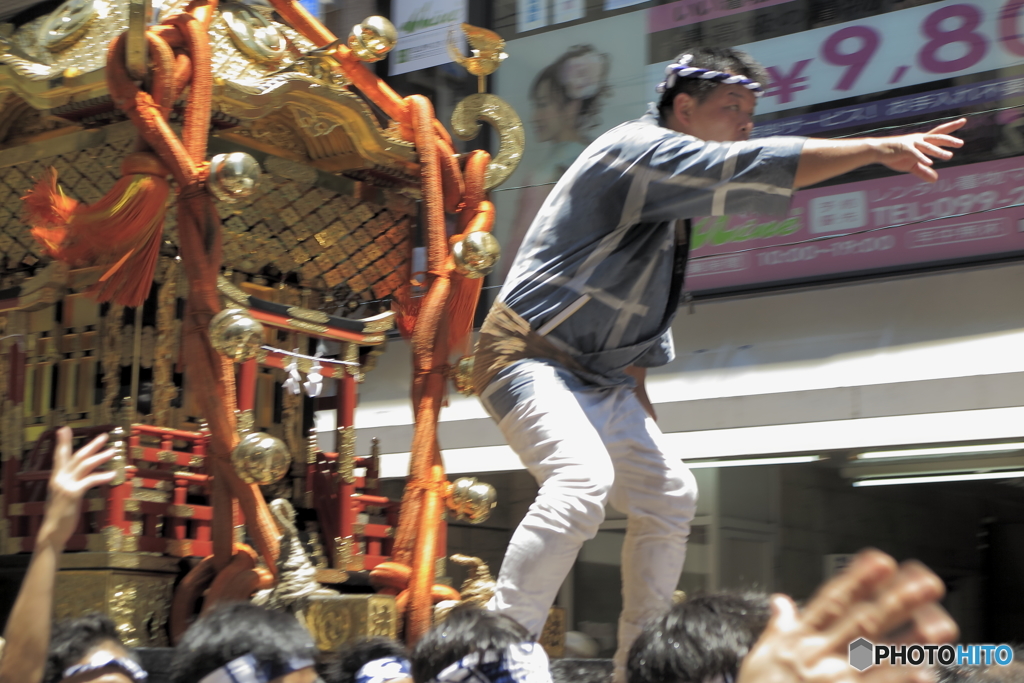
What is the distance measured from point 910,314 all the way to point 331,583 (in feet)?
10.7

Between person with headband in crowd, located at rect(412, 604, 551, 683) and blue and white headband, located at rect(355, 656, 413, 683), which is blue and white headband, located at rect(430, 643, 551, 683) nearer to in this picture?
person with headband in crowd, located at rect(412, 604, 551, 683)

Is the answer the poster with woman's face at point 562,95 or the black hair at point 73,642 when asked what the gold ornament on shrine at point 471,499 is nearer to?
the black hair at point 73,642

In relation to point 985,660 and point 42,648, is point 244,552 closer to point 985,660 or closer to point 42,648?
point 42,648

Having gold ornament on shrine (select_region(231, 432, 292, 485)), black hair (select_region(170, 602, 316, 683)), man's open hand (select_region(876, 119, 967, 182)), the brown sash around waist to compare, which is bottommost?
black hair (select_region(170, 602, 316, 683))

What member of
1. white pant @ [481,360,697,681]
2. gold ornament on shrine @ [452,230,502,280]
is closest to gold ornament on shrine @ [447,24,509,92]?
gold ornament on shrine @ [452,230,502,280]

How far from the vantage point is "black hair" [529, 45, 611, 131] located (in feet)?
21.8

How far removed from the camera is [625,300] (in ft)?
8.48

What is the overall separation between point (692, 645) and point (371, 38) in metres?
2.70

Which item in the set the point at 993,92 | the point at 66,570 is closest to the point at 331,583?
the point at 66,570

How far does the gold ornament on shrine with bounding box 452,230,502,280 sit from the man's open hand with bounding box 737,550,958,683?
2.32 meters

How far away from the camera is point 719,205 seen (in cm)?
236

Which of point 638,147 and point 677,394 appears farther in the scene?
point 677,394

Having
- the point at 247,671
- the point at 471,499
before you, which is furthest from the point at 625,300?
the point at 247,671

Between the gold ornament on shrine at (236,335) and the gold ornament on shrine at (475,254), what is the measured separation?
64cm
